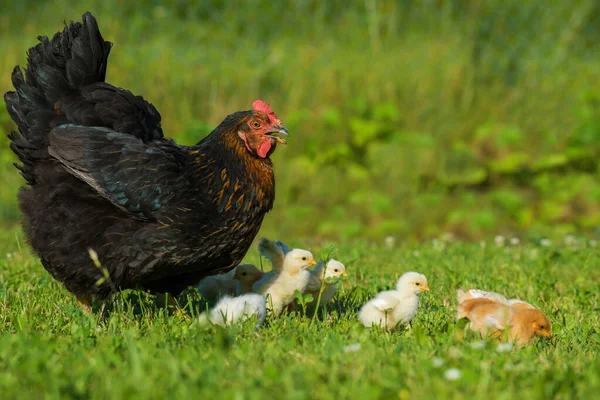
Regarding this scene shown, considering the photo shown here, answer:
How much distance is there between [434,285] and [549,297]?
2.82 ft

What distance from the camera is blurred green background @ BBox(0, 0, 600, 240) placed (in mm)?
11145

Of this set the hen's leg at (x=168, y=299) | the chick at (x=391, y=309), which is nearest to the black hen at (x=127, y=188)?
the hen's leg at (x=168, y=299)

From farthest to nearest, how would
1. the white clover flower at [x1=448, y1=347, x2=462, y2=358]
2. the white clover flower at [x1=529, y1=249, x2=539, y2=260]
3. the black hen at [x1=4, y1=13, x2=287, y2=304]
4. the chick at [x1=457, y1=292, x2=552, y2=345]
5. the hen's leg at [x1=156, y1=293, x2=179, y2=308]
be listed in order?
the white clover flower at [x1=529, y1=249, x2=539, y2=260], the hen's leg at [x1=156, y1=293, x2=179, y2=308], the black hen at [x1=4, y1=13, x2=287, y2=304], the chick at [x1=457, y1=292, x2=552, y2=345], the white clover flower at [x1=448, y1=347, x2=462, y2=358]

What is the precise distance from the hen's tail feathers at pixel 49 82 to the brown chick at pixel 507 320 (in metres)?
2.96

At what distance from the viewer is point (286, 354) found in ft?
12.8

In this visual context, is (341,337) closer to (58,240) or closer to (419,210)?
(58,240)

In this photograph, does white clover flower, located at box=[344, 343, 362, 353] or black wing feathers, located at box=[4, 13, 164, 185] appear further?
black wing feathers, located at box=[4, 13, 164, 185]

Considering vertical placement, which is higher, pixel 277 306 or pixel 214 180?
pixel 214 180

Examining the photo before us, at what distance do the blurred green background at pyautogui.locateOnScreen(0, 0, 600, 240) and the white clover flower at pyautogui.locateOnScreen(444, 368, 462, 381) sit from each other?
7112 millimetres

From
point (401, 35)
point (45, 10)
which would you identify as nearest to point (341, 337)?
point (401, 35)

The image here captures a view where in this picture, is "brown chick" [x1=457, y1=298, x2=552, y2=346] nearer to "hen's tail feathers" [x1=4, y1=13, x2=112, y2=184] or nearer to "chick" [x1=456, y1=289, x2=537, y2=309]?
"chick" [x1=456, y1=289, x2=537, y2=309]

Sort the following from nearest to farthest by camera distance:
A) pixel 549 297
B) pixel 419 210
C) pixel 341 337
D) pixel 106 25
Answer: pixel 341 337 < pixel 549 297 < pixel 419 210 < pixel 106 25

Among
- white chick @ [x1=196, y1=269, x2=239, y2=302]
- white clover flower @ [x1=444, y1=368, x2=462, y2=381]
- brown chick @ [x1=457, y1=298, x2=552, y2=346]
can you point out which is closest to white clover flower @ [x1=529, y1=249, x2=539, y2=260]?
brown chick @ [x1=457, y1=298, x2=552, y2=346]

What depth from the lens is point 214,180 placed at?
16.9 ft
